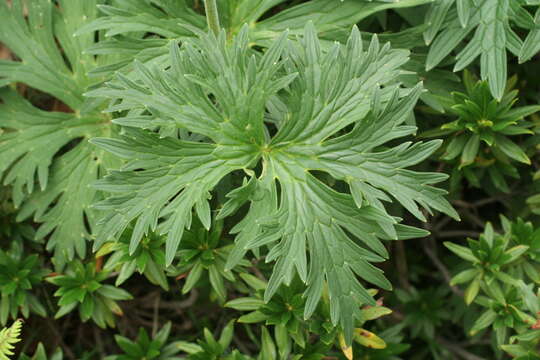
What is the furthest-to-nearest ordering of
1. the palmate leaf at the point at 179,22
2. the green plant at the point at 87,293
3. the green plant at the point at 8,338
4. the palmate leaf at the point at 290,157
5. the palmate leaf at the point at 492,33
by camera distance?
the green plant at the point at 87,293 → the palmate leaf at the point at 179,22 → the palmate leaf at the point at 492,33 → the palmate leaf at the point at 290,157 → the green plant at the point at 8,338

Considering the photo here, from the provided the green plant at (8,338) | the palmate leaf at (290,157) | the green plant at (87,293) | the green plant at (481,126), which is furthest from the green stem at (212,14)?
the green plant at (8,338)

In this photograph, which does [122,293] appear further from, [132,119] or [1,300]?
[132,119]

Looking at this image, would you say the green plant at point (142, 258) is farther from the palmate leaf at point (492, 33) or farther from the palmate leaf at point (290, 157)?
the palmate leaf at point (492, 33)

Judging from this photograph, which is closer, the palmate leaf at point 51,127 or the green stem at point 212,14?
the green stem at point 212,14

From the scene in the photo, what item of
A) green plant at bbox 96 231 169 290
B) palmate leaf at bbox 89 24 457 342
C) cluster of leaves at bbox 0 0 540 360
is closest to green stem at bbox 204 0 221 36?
cluster of leaves at bbox 0 0 540 360

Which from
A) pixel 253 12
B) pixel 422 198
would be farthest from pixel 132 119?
pixel 422 198

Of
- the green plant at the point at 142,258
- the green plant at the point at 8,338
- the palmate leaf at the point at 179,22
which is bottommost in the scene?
the green plant at the point at 142,258
